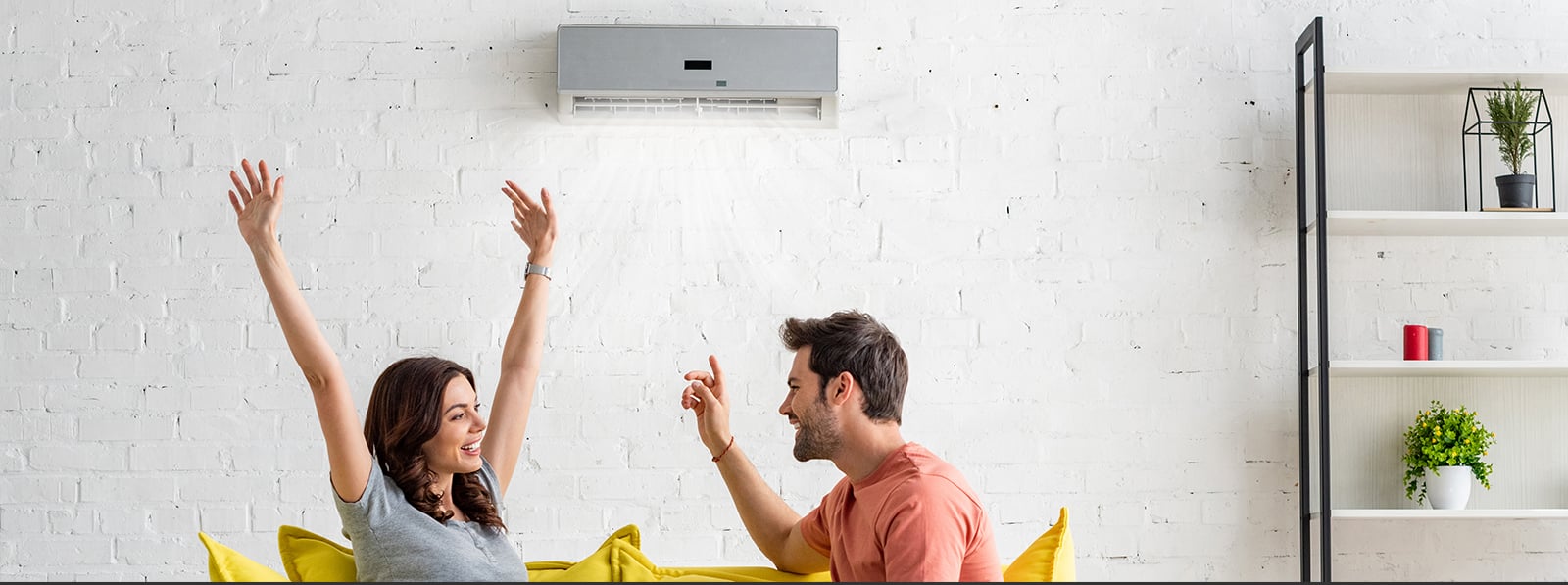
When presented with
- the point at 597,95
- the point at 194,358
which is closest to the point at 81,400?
the point at 194,358

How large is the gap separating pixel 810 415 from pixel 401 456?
0.70m

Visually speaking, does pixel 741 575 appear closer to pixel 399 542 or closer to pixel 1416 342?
pixel 399 542

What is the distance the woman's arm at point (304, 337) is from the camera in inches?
85.2

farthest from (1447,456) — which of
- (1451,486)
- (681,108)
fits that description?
(681,108)

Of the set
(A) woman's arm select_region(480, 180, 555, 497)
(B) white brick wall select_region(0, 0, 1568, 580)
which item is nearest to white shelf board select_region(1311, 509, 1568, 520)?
(B) white brick wall select_region(0, 0, 1568, 580)

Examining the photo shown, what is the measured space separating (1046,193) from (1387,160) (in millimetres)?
802

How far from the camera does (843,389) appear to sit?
2.49m

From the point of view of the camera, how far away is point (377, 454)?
244 cm

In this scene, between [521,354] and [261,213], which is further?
[521,354]

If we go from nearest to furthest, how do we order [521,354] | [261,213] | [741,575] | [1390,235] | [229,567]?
→ [261,213] → [229,567] → [741,575] → [521,354] → [1390,235]

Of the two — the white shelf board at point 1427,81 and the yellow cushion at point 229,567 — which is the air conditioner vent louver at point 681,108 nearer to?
the white shelf board at point 1427,81

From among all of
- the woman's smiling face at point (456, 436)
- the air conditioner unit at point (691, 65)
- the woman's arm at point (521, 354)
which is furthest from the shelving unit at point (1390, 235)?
the woman's smiling face at point (456, 436)

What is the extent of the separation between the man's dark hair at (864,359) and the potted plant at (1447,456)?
1.35m

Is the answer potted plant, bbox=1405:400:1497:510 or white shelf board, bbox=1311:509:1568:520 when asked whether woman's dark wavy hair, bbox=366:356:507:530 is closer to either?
white shelf board, bbox=1311:509:1568:520
